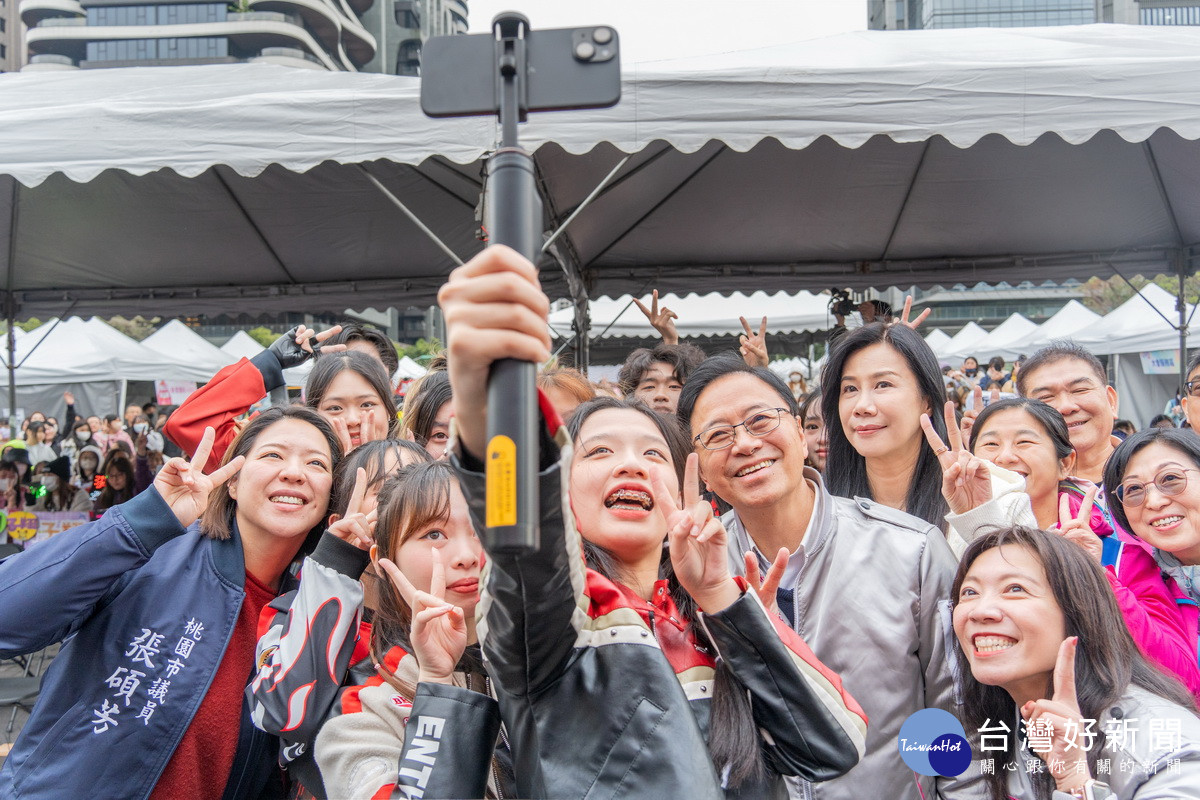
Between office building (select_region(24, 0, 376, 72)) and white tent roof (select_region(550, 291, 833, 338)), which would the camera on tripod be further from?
office building (select_region(24, 0, 376, 72))

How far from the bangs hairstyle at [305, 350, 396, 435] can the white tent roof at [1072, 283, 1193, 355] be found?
1139 centimetres

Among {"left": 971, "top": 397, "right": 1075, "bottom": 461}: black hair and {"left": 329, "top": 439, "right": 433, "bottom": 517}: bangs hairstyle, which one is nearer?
{"left": 329, "top": 439, "right": 433, "bottom": 517}: bangs hairstyle

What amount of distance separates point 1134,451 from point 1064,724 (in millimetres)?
1012

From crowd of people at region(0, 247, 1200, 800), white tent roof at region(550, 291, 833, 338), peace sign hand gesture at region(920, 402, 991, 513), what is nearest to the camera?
crowd of people at region(0, 247, 1200, 800)

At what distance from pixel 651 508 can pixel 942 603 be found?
2.37 ft

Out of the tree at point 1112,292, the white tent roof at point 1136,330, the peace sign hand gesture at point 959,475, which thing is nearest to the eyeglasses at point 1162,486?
the peace sign hand gesture at point 959,475

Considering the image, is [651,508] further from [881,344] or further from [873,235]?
[873,235]

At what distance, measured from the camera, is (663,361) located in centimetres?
357

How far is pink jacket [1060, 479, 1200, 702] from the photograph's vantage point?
186 centimetres

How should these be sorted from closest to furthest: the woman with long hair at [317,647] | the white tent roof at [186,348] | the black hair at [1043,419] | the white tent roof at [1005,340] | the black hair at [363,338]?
the woman with long hair at [317,647] → the black hair at [1043,419] → the black hair at [363,338] → the white tent roof at [186,348] → the white tent roof at [1005,340]

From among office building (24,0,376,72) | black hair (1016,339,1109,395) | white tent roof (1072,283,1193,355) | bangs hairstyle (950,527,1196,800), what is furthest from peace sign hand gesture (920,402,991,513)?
office building (24,0,376,72)

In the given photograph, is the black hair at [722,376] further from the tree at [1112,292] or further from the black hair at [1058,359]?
the tree at [1112,292]

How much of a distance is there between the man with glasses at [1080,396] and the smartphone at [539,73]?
251cm

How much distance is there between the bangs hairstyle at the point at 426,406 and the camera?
269 centimetres
